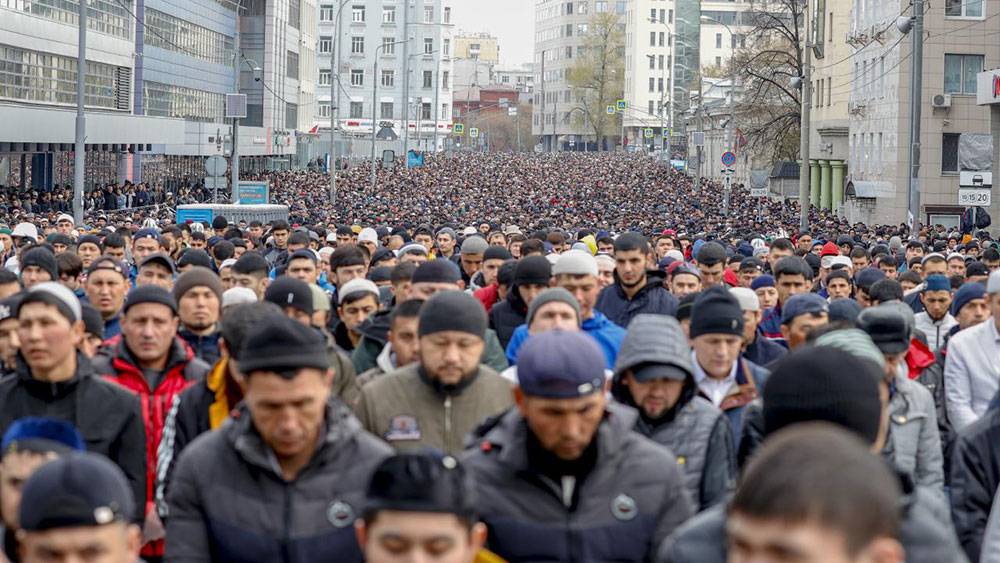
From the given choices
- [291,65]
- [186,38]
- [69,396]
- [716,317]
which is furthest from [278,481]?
[291,65]

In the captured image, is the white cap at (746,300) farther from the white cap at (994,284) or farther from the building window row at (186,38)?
the building window row at (186,38)

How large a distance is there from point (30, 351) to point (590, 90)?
186382mm

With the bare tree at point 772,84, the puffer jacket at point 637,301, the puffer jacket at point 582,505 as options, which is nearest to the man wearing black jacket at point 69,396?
the puffer jacket at point 582,505

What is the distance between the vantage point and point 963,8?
2135 inches

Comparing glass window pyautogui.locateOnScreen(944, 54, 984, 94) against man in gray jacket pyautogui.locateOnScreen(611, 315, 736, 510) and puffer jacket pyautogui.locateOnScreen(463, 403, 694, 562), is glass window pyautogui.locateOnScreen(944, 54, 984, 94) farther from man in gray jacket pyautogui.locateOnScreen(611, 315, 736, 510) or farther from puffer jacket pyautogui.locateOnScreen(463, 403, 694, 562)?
puffer jacket pyautogui.locateOnScreen(463, 403, 694, 562)

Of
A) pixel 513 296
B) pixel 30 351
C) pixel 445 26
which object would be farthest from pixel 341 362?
pixel 445 26

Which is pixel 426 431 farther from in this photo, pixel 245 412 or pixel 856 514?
pixel 856 514

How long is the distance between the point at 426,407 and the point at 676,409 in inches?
35.6

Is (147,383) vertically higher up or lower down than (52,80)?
lower down

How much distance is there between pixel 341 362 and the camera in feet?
27.2

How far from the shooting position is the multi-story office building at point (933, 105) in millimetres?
54188

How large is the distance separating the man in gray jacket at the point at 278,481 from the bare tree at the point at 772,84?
229 ft

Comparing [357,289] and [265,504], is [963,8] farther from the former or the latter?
[265,504]

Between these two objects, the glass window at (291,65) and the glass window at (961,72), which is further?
the glass window at (291,65)
